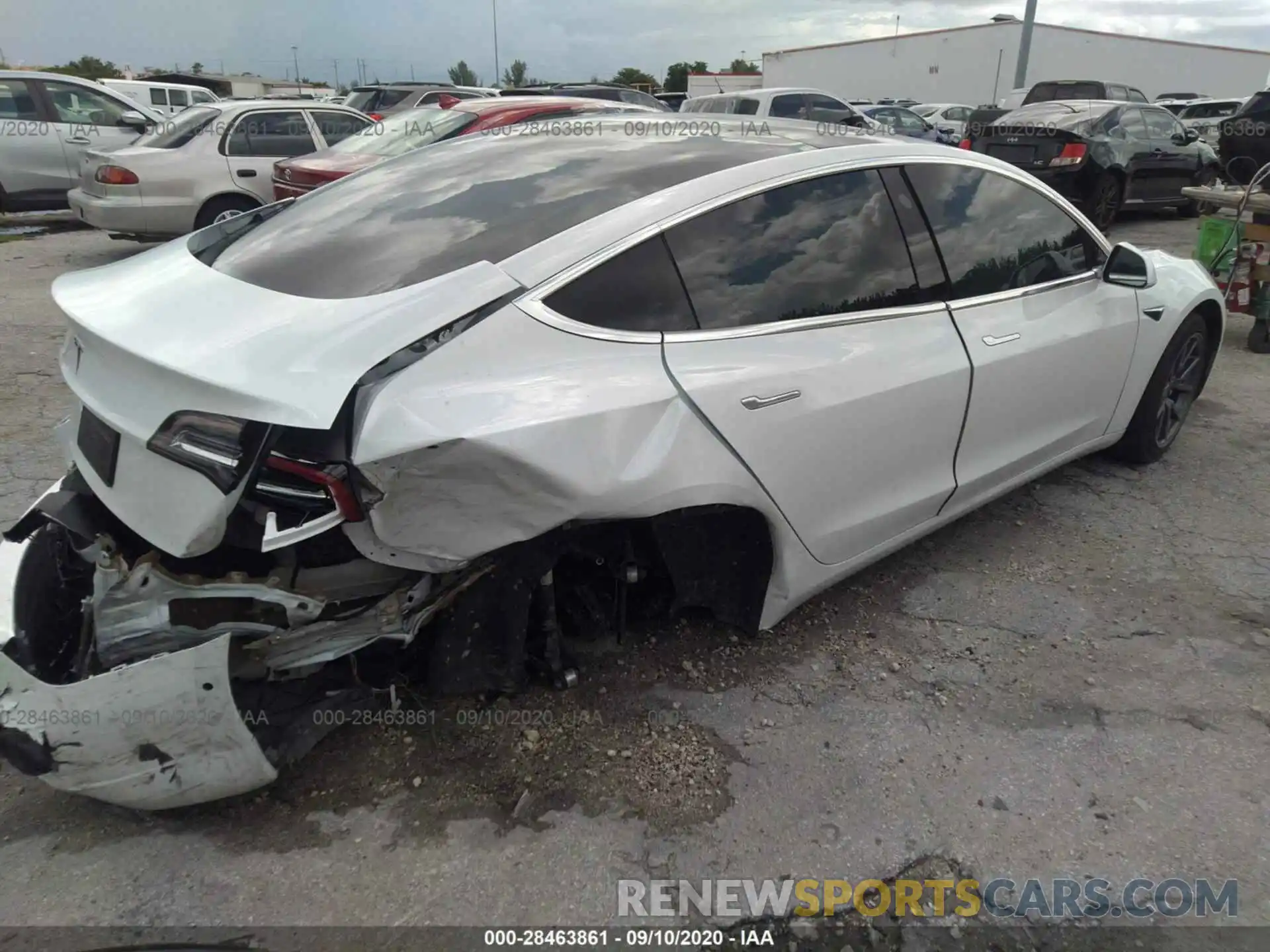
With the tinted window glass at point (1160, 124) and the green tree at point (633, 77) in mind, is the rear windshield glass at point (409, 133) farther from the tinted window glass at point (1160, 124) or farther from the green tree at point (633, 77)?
the green tree at point (633, 77)

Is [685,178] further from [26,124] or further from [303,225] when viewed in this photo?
[26,124]

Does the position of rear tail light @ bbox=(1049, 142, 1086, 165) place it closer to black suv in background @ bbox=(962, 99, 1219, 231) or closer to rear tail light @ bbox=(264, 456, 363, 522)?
black suv in background @ bbox=(962, 99, 1219, 231)

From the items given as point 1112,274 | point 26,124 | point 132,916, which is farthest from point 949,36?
point 132,916

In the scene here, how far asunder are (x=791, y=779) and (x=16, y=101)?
12134 millimetres

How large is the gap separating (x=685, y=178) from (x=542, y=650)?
57.7 inches

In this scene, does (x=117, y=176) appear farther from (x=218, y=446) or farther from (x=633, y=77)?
(x=633, y=77)

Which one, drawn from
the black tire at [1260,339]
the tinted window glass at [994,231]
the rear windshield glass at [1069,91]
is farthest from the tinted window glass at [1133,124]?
the tinted window glass at [994,231]

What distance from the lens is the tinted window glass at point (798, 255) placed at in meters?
2.47

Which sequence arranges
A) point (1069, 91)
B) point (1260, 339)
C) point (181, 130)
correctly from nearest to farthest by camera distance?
point (1260, 339), point (181, 130), point (1069, 91)

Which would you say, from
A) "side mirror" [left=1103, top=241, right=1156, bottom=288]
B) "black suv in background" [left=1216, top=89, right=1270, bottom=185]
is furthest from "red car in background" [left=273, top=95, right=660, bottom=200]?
"black suv in background" [left=1216, top=89, right=1270, bottom=185]

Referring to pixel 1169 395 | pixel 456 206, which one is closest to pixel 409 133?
pixel 456 206

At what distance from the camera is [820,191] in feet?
9.04

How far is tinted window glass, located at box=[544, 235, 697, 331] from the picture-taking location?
2242mm

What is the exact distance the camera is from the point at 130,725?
76.7 inches
